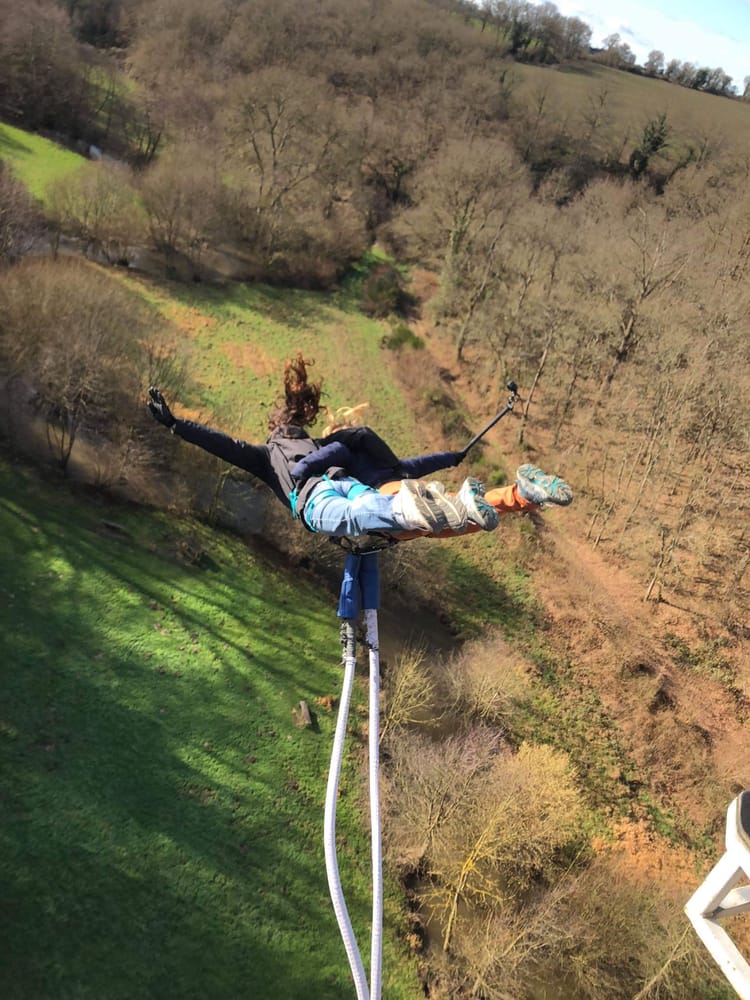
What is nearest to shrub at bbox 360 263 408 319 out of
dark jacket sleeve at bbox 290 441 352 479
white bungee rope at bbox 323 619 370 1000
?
dark jacket sleeve at bbox 290 441 352 479

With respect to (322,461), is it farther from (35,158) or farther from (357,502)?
(35,158)

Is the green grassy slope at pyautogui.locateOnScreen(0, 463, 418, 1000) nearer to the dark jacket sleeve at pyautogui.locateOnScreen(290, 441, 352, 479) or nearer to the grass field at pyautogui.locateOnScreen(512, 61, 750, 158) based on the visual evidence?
the dark jacket sleeve at pyautogui.locateOnScreen(290, 441, 352, 479)

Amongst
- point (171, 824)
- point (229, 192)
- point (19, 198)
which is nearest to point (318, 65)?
point (229, 192)

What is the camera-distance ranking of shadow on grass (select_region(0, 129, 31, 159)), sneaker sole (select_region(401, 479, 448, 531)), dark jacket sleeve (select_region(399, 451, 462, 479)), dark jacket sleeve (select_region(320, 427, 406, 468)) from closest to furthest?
sneaker sole (select_region(401, 479, 448, 531))
dark jacket sleeve (select_region(320, 427, 406, 468))
dark jacket sleeve (select_region(399, 451, 462, 479))
shadow on grass (select_region(0, 129, 31, 159))

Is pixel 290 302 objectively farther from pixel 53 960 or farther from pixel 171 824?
pixel 53 960

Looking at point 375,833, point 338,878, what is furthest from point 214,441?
Result: point 338,878

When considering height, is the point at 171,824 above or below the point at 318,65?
below
